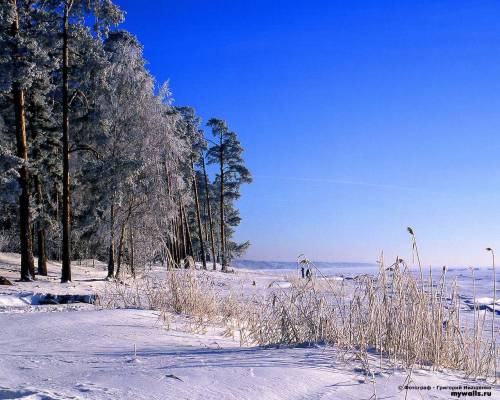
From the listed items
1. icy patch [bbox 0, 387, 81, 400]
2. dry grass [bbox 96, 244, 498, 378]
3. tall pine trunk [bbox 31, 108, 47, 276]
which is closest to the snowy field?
icy patch [bbox 0, 387, 81, 400]

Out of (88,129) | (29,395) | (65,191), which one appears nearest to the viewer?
(29,395)

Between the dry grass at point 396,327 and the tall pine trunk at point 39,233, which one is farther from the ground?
the tall pine trunk at point 39,233

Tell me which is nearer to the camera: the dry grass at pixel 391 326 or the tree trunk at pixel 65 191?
the dry grass at pixel 391 326

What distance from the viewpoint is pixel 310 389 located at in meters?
2.60

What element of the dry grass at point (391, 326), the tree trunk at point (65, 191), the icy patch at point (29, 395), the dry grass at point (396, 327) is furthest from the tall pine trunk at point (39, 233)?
the icy patch at point (29, 395)

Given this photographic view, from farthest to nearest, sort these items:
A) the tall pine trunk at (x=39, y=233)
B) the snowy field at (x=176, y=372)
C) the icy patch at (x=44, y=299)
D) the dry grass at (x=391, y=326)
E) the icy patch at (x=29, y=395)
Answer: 1. the tall pine trunk at (x=39, y=233)
2. the icy patch at (x=44, y=299)
3. the dry grass at (x=391, y=326)
4. the snowy field at (x=176, y=372)
5. the icy patch at (x=29, y=395)

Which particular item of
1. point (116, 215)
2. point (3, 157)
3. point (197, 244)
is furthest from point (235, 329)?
point (197, 244)

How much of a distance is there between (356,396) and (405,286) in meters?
1.69

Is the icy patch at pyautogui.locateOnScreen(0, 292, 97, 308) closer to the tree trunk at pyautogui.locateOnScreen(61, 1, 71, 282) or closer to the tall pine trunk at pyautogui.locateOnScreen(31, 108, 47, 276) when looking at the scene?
the tree trunk at pyautogui.locateOnScreen(61, 1, 71, 282)

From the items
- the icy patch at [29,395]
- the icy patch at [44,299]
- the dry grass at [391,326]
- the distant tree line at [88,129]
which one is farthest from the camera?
the distant tree line at [88,129]

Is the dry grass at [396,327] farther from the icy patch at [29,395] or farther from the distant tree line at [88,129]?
the distant tree line at [88,129]

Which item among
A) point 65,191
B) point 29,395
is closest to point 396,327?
point 29,395

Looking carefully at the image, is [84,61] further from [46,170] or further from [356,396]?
[356,396]

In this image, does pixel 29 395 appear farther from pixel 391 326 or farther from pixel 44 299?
pixel 44 299
